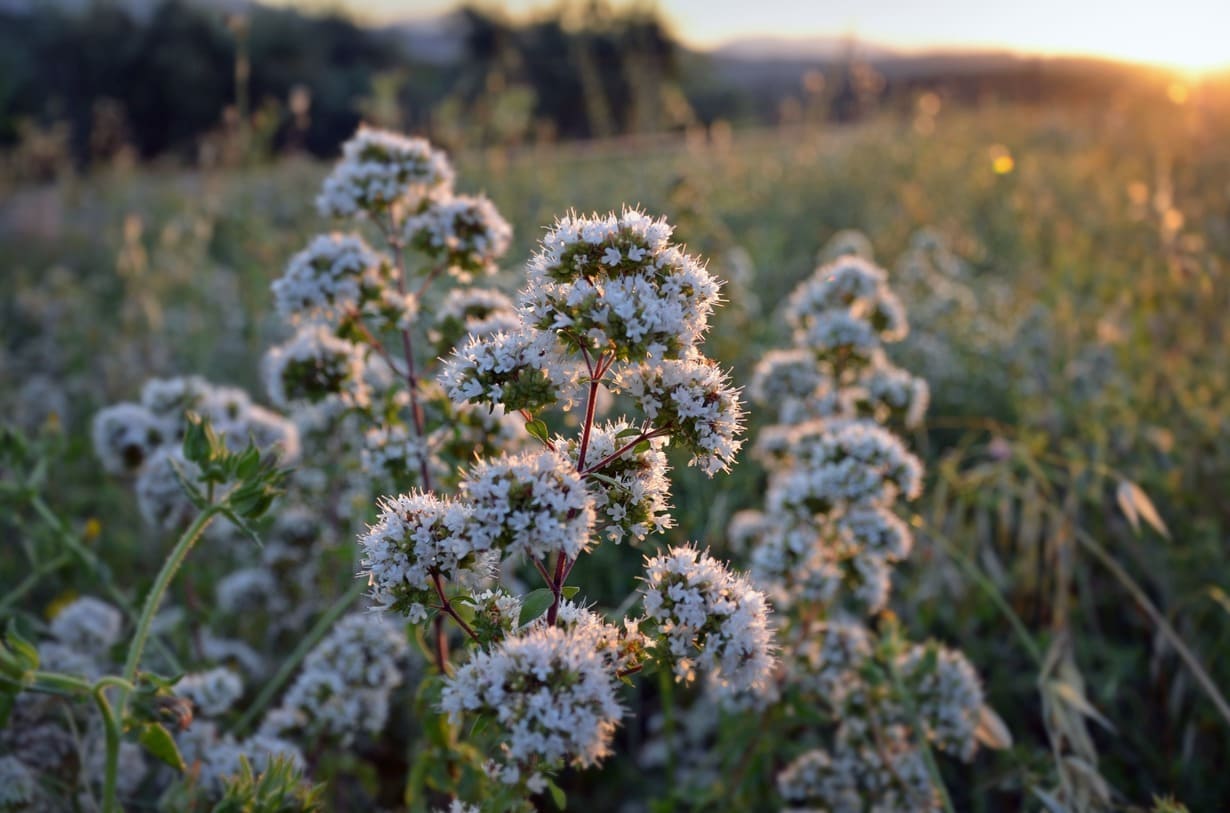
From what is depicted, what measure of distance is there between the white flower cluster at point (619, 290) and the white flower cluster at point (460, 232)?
1.05 metres

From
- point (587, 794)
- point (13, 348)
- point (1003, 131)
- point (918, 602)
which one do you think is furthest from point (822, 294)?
point (1003, 131)

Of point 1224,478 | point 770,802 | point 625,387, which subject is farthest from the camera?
point 1224,478

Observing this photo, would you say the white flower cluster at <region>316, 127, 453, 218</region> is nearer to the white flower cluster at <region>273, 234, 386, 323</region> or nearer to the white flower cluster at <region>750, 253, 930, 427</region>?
the white flower cluster at <region>273, 234, 386, 323</region>

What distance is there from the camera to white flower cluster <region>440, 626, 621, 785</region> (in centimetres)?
154

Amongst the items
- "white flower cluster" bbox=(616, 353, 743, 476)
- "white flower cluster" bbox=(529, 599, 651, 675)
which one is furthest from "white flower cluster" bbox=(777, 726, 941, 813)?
"white flower cluster" bbox=(616, 353, 743, 476)

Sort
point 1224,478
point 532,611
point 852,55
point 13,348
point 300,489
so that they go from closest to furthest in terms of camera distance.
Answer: point 532,611 → point 300,489 → point 1224,478 → point 13,348 → point 852,55

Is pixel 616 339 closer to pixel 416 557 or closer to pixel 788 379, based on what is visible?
pixel 416 557

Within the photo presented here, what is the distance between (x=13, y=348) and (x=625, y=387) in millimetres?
7882

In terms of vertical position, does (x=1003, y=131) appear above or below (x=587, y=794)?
above

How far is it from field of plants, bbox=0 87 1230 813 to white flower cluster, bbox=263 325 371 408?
11mm

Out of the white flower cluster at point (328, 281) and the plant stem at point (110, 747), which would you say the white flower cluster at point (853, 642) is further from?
the plant stem at point (110, 747)

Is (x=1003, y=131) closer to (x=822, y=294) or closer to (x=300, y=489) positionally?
(x=822, y=294)

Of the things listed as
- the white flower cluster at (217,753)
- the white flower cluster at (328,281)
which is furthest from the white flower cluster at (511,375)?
the white flower cluster at (217,753)

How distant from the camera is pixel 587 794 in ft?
12.2
